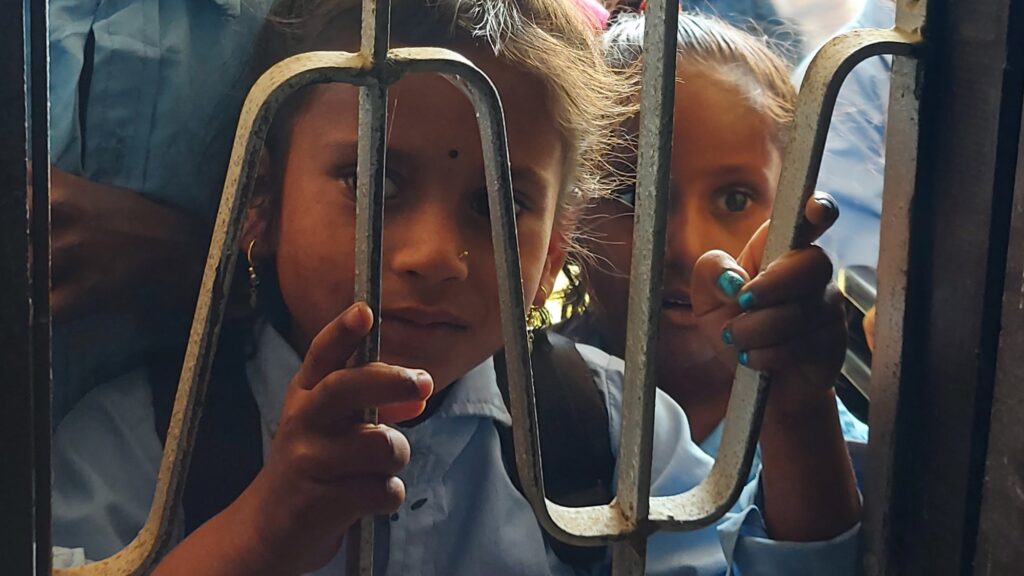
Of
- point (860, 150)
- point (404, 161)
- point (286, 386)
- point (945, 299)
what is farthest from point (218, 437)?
point (860, 150)

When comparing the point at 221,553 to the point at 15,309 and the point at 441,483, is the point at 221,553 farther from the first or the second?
the point at 441,483

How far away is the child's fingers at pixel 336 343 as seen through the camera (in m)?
0.52


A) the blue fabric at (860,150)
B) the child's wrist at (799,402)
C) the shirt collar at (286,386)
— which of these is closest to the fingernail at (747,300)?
the child's wrist at (799,402)

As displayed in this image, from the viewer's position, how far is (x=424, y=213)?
855mm

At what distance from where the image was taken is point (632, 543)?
22.6 inches

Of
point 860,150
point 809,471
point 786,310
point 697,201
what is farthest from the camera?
point 860,150

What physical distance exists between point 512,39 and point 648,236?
0.43m

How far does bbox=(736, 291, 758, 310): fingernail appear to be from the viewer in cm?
66

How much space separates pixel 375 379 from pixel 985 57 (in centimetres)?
34

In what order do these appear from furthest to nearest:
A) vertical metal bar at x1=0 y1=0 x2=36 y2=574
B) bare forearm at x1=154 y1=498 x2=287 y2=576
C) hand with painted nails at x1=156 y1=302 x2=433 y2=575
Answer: bare forearm at x1=154 y1=498 x2=287 y2=576 → hand with painted nails at x1=156 y1=302 x2=433 y2=575 → vertical metal bar at x1=0 y1=0 x2=36 y2=574

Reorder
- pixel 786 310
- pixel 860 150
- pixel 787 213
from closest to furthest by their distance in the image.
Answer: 1. pixel 787 213
2. pixel 786 310
3. pixel 860 150

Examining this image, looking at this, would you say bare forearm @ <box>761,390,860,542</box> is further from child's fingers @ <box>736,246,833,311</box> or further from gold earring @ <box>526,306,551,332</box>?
gold earring @ <box>526,306,551,332</box>

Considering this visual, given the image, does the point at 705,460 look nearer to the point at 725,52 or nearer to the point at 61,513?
the point at 725,52

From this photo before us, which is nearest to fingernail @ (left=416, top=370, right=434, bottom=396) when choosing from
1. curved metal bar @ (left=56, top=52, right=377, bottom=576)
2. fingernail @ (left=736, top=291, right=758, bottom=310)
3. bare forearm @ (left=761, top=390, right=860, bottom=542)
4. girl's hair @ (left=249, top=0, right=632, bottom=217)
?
curved metal bar @ (left=56, top=52, right=377, bottom=576)
